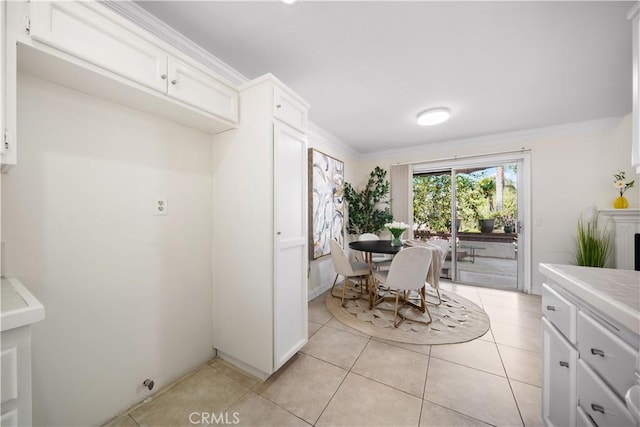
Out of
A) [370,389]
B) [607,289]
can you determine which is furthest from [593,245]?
[370,389]

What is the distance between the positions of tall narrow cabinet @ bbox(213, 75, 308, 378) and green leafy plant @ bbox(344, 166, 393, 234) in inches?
95.4

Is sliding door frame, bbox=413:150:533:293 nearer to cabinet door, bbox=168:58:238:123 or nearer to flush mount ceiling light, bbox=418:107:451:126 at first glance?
flush mount ceiling light, bbox=418:107:451:126

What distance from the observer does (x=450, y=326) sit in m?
2.46

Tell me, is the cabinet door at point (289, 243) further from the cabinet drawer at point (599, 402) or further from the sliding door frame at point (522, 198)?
the sliding door frame at point (522, 198)

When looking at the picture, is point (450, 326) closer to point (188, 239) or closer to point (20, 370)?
point (188, 239)

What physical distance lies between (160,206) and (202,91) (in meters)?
0.85

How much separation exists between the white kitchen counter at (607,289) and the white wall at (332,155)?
2584 mm

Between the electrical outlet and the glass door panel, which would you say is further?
the glass door panel

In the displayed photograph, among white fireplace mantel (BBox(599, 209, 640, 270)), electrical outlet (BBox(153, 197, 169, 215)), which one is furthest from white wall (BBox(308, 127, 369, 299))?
white fireplace mantel (BBox(599, 209, 640, 270))

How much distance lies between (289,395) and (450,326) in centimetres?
187

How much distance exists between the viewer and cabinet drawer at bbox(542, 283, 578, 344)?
1.03 m

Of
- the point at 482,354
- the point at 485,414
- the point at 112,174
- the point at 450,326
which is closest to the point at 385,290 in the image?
Result: the point at 450,326

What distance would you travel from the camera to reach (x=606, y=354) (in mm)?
823

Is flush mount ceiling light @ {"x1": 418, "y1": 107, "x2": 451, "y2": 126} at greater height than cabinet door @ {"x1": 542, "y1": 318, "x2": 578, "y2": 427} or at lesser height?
greater
